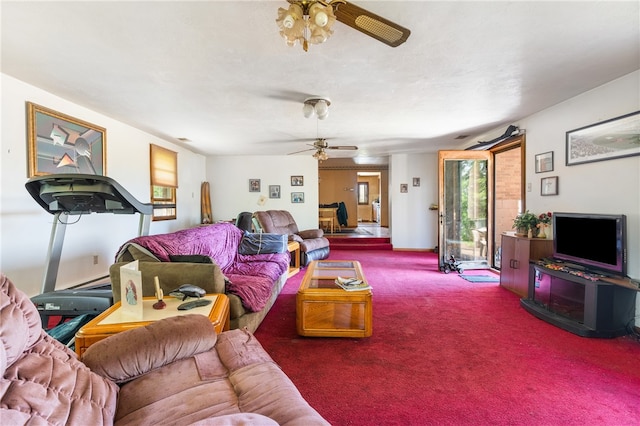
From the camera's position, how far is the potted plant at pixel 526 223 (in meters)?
3.37

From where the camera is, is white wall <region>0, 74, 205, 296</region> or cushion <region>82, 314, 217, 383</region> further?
white wall <region>0, 74, 205, 296</region>

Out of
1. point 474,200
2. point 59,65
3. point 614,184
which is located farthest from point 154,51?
point 474,200

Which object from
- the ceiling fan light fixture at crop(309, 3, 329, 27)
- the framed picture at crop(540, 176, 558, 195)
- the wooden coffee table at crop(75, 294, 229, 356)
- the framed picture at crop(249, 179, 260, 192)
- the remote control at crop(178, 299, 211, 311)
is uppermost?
the ceiling fan light fixture at crop(309, 3, 329, 27)

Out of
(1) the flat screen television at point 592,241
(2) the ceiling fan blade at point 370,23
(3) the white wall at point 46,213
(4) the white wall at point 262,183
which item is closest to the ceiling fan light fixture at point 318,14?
(2) the ceiling fan blade at point 370,23

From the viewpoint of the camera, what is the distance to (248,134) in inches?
186

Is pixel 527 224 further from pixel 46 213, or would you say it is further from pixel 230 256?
pixel 46 213

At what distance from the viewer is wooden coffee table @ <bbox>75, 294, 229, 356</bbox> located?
1398 mm

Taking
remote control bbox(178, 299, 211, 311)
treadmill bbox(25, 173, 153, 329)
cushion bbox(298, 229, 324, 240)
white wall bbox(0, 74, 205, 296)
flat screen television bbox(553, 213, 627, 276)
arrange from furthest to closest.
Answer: cushion bbox(298, 229, 324, 240)
white wall bbox(0, 74, 205, 296)
flat screen television bbox(553, 213, 627, 276)
treadmill bbox(25, 173, 153, 329)
remote control bbox(178, 299, 211, 311)

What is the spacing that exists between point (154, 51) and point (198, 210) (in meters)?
4.86

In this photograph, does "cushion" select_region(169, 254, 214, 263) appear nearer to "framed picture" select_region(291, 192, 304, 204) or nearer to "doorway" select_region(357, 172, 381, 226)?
"framed picture" select_region(291, 192, 304, 204)

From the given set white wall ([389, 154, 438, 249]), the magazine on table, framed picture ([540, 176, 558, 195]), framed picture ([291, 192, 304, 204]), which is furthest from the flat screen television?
framed picture ([291, 192, 304, 204])

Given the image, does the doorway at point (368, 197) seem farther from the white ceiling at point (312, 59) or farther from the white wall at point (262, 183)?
the white ceiling at point (312, 59)

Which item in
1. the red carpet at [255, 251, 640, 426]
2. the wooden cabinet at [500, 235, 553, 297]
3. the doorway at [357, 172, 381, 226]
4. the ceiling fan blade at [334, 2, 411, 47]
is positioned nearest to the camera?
the ceiling fan blade at [334, 2, 411, 47]

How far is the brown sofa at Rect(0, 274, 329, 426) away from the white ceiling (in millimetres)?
1783
